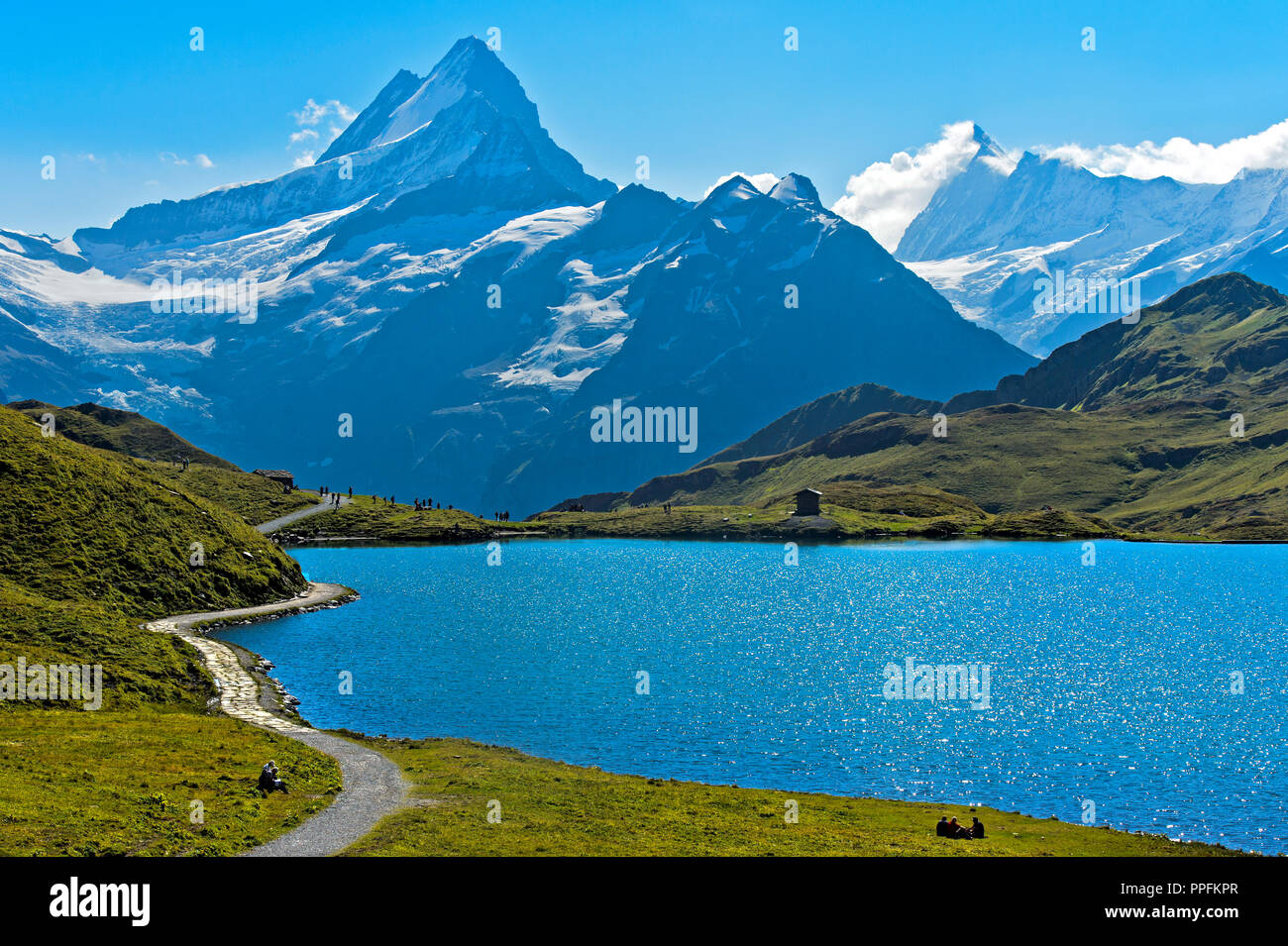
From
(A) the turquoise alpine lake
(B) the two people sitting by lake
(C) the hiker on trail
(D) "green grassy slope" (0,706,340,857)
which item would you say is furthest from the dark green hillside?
(B) the two people sitting by lake

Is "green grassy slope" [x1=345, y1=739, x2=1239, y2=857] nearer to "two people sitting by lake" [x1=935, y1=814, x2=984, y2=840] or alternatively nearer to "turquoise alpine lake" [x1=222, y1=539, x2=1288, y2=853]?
"two people sitting by lake" [x1=935, y1=814, x2=984, y2=840]

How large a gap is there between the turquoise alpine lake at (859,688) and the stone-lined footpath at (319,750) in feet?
15.8

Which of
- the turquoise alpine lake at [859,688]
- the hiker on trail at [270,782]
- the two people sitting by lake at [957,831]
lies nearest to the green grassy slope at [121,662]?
the hiker on trail at [270,782]

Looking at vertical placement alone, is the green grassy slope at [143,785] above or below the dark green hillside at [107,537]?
below

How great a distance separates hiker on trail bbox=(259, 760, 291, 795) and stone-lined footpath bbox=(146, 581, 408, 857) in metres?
2.56

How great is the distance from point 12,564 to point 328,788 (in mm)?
58238

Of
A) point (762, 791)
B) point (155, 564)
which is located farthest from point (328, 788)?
point (155, 564)

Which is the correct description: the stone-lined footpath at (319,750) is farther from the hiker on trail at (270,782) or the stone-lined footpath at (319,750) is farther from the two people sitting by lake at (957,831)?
the two people sitting by lake at (957,831)

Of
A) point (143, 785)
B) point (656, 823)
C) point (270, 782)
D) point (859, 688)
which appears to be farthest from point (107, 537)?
point (656, 823)

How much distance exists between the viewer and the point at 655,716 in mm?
74875

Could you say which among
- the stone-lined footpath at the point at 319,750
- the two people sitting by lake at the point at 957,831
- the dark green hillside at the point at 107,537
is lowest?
the two people sitting by lake at the point at 957,831

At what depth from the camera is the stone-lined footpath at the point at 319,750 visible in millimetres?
35250
